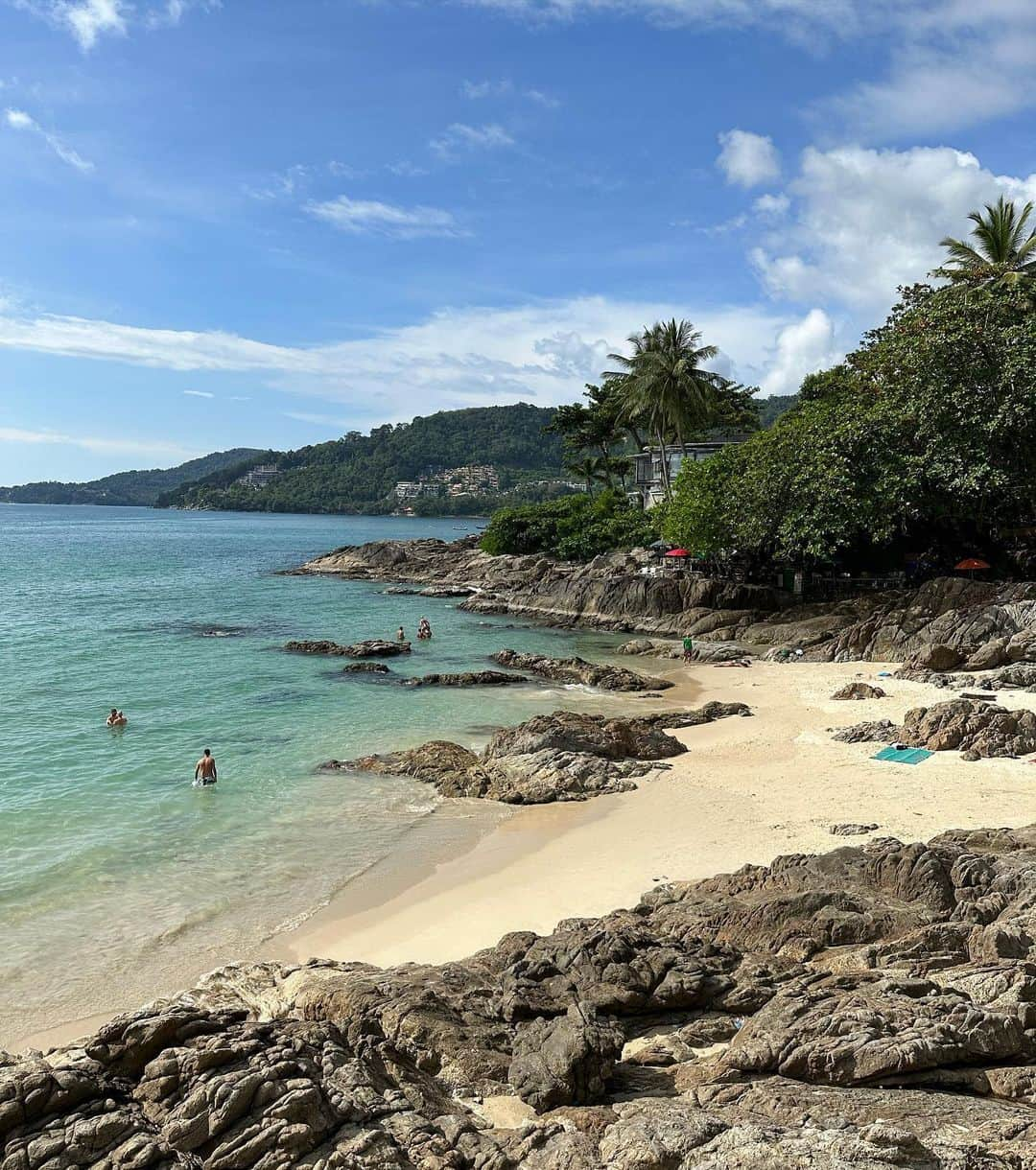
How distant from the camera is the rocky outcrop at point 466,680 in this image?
97.0 feet

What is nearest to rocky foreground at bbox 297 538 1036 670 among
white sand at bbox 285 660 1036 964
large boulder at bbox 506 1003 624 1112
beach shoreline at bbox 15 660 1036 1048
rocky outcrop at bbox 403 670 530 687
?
white sand at bbox 285 660 1036 964

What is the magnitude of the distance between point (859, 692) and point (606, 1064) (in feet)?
66.0

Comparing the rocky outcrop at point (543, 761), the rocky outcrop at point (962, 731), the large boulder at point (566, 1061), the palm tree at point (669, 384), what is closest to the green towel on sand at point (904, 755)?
the rocky outcrop at point (962, 731)

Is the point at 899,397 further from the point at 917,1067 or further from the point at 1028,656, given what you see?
the point at 917,1067

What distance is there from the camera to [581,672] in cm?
3042

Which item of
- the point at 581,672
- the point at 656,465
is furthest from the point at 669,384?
the point at 581,672

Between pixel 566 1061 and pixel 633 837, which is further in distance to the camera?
pixel 633 837

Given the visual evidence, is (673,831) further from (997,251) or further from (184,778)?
(997,251)

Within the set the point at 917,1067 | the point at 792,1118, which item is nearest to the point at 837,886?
the point at 917,1067

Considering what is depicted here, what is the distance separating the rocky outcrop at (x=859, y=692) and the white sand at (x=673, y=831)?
3623 millimetres

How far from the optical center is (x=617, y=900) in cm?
1208

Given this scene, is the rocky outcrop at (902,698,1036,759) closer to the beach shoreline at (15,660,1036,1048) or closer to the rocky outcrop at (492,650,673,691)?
the beach shoreline at (15,660,1036,1048)

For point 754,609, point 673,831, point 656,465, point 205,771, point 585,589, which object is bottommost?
point 673,831

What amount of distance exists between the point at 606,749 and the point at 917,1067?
14.0 metres
